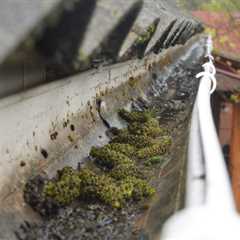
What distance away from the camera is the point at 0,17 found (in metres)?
1.48

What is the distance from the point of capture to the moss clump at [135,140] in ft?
12.3

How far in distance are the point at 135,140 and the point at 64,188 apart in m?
1.19

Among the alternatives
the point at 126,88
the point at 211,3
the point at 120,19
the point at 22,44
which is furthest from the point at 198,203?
the point at 211,3

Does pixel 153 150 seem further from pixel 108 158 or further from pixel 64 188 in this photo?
pixel 64 188

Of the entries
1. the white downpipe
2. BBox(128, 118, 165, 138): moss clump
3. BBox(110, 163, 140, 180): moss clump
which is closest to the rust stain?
BBox(128, 118, 165, 138): moss clump

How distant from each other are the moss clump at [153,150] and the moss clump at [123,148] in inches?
1.7

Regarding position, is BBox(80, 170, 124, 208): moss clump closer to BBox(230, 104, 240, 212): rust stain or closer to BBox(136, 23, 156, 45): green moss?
→ BBox(136, 23, 156, 45): green moss

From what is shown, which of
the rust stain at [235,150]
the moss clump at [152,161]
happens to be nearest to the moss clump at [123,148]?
the moss clump at [152,161]

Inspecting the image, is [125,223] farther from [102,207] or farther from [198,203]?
[198,203]

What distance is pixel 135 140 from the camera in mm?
3793

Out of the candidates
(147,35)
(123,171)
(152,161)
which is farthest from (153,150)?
(147,35)

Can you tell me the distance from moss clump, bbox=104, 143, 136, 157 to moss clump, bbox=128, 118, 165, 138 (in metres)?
0.37

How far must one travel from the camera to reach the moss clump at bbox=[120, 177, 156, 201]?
284cm

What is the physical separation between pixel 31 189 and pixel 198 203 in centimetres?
126
